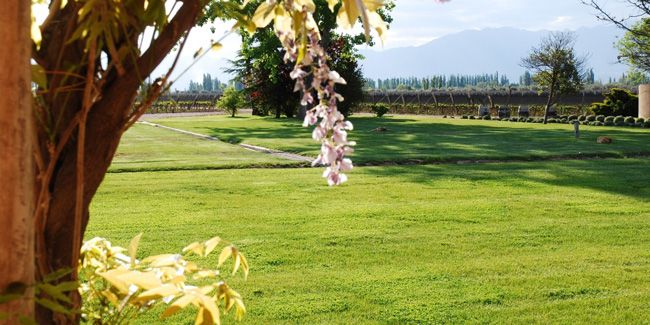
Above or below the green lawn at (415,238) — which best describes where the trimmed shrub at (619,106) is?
above

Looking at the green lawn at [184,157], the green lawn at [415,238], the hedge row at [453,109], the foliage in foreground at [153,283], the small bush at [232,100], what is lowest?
the green lawn at [415,238]

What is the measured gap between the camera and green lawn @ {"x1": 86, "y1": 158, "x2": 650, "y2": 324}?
4.48 meters

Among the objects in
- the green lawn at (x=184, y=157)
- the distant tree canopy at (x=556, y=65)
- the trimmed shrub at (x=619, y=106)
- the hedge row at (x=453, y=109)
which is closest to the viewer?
the green lawn at (x=184, y=157)

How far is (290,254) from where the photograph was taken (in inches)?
228

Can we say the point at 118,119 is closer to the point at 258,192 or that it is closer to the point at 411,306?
the point at 411,306

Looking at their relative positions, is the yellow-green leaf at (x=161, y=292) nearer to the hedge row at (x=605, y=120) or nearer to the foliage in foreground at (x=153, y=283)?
the foliage in foreground at (x=153, y=283)

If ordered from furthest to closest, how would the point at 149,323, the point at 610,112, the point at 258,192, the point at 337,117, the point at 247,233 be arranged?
the point at 610,112
the point at 258,192
the point at 247,233
the point at 149,323
the point at 337,117

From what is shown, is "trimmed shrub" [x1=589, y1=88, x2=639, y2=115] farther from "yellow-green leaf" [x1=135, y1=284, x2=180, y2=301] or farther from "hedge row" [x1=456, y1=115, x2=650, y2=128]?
"yellow-green leaf" [x1=135, y1=284, x2=180, y2=301]

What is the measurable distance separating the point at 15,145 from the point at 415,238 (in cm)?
537

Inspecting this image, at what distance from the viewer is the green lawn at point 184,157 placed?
13.2 meters

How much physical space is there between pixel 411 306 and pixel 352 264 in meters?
1.11

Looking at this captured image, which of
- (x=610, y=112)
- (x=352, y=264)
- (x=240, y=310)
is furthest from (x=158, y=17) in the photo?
(x=610, y=112)

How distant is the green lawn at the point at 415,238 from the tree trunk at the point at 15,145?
296cm

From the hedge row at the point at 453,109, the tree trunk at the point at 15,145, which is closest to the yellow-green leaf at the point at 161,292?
the tree trunk at the point at 15,145
